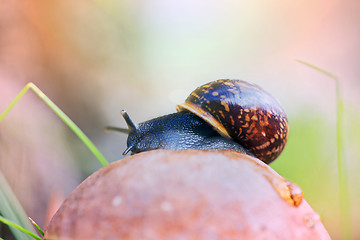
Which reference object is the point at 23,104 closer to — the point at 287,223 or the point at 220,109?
the point at 220,109

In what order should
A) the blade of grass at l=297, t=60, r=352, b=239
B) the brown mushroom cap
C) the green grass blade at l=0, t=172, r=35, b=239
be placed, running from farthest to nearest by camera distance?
the blade of grass at l=297, t=60, r=352, b=239 < the green grass blade at l=0, t=172, r=35, b=239 < the brown mushroom cap

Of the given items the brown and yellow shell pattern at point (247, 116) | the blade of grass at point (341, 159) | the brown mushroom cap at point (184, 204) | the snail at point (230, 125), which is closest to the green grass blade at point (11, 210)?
the brown mushroom cap at point (184, 204)

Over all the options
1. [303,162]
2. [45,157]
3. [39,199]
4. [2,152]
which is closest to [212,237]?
[2,152]

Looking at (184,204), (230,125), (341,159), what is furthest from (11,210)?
(341,159)

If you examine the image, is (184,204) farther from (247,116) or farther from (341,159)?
(341,159)

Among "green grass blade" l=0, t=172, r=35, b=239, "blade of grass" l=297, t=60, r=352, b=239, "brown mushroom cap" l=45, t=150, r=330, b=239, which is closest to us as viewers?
"brown mushroom cap" l=45, t=150, r=330, b=239

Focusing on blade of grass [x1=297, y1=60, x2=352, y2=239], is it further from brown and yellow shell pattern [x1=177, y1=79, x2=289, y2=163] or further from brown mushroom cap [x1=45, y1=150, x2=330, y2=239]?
brown mushroom cap [x1=45, y1=150, x2=330, y2=239]

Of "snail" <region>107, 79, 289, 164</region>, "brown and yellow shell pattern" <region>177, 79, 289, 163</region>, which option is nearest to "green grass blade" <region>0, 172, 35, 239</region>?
"snail" <region>107, 79, 289, 164</region>

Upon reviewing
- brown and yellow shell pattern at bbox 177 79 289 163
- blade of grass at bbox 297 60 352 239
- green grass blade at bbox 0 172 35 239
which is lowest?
blade of grass at bbox 297 60 352 239
